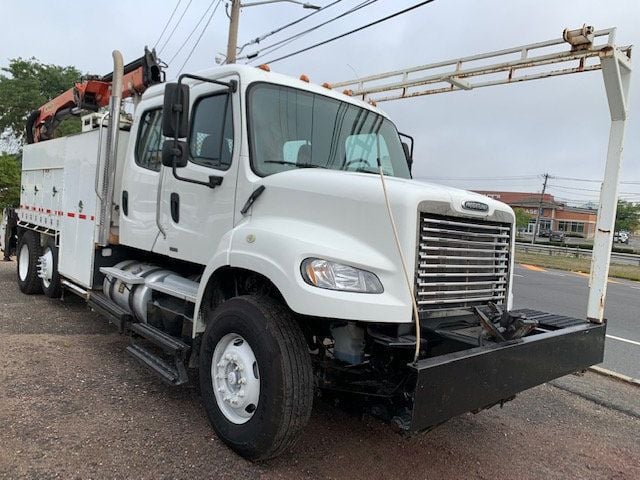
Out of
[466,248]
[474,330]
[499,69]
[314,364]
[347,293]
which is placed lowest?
[314,364]

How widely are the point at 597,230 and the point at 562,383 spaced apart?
1.73 metres

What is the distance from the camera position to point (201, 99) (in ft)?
14.1

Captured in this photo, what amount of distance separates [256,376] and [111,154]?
333 cm

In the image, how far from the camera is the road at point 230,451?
3207mm

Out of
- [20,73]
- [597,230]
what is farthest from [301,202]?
[20,73]

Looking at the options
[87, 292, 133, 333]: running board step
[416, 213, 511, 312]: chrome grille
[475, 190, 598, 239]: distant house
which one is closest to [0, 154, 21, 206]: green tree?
[87, 292, 133, 333]: running board step

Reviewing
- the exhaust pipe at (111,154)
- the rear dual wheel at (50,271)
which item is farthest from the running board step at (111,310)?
the rear dual wheel at (50,271)

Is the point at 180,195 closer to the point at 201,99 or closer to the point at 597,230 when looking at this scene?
the point at 201,99

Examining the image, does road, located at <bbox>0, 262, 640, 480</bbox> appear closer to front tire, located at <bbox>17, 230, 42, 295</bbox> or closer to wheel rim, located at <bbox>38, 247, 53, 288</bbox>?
wheel rim, located at <bbox>38, 247, 53, 288</bbox>

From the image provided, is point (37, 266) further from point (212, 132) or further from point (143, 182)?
point (212, 132)

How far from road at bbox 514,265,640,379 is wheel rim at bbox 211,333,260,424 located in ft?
15.4

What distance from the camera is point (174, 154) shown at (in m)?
Answer: 3.80

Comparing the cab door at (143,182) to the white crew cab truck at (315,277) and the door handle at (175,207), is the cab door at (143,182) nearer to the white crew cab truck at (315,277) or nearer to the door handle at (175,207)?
the white crew cab truck at (315,277)

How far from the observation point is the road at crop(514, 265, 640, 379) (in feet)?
21.7
